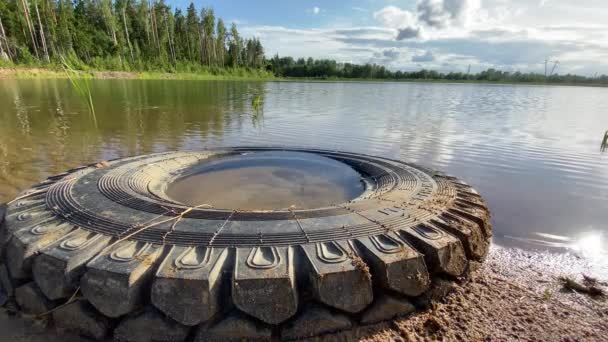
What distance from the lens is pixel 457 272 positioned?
288cm

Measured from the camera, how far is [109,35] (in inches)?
2147

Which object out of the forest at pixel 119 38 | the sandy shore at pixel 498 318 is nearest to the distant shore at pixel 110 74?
the forest at pixel 119 38

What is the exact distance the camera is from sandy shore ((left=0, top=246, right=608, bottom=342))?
7.99ft

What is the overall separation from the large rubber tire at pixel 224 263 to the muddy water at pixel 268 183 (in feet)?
2.77

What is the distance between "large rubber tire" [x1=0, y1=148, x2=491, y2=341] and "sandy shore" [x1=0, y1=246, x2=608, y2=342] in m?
0.13

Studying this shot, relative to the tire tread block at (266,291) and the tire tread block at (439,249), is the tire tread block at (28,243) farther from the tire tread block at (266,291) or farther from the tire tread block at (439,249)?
the tire tread block at (439,249)

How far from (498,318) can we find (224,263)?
2.34m

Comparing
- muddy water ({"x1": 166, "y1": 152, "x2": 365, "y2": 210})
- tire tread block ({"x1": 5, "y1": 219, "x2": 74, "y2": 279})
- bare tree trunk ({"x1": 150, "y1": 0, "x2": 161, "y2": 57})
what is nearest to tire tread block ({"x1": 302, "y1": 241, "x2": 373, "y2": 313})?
muddy water ({"x1": 166, "y1": 152, "x2": 365, "y2": 210})

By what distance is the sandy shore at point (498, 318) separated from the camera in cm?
244

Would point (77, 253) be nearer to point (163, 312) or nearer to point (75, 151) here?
point (163, 312)

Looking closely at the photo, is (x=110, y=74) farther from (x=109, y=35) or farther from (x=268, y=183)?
(x=268, y=183)

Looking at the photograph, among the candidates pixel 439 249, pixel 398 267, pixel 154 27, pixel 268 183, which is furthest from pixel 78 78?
pixel 154 27

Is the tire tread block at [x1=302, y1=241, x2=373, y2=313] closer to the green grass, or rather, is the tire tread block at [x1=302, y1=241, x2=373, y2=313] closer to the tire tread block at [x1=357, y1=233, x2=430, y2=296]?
the tire tread block at [x1=357, y1=233, x2=430, y2=296]

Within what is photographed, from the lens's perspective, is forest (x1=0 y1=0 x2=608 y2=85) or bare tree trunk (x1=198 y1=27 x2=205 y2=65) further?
bare tree trunk (x1=198 y1=27 x2=205 y2=65)
